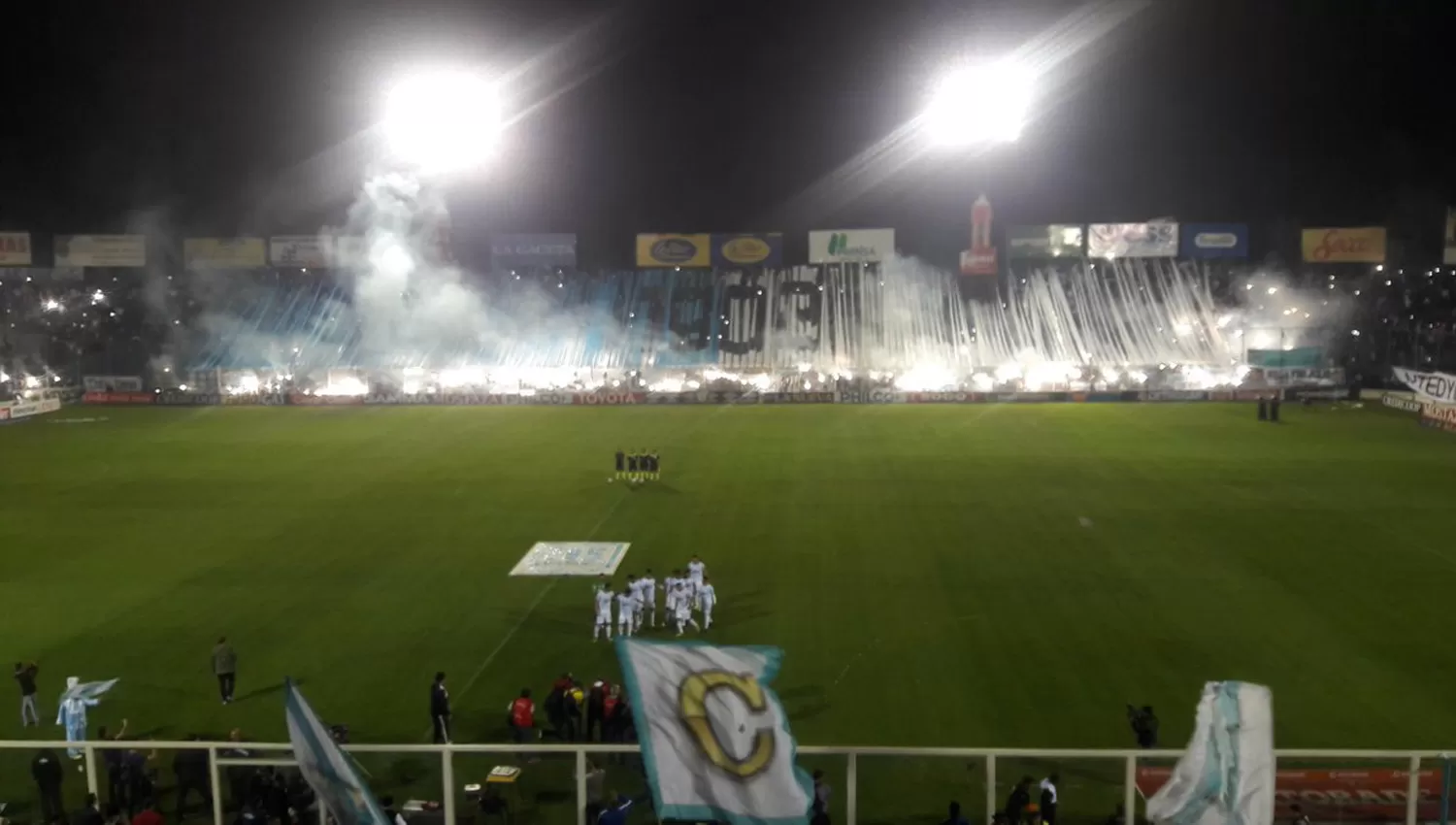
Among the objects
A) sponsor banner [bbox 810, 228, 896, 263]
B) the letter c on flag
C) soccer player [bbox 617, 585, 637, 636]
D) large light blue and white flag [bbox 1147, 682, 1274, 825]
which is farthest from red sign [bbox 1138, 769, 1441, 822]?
sponsor banner [bbox 810, 228, 896, 263]

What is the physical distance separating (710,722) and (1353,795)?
7368mm

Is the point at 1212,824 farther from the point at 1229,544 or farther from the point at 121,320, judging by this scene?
the point at 121,320

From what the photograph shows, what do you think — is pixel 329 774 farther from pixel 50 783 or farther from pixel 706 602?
pixel 706 602

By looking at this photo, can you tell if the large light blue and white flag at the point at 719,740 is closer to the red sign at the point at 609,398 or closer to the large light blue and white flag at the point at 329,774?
the large light blue and white flag at the point at 329,774

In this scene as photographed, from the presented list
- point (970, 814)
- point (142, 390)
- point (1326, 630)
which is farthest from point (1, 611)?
point (142, 390)

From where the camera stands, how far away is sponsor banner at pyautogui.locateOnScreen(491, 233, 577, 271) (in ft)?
230

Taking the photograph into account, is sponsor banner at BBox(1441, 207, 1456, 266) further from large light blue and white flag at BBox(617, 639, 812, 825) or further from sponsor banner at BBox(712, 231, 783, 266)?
large light blue and white flag at BBox(617, 639, 812, 825)

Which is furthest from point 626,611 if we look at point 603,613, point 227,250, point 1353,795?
point 227,250

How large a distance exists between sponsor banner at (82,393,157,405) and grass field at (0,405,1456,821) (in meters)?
19.7

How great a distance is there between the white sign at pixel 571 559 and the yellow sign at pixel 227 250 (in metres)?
53.1

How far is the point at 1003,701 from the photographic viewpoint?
14.0 m

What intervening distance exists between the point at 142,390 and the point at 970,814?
194 feet

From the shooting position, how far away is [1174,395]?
52.8m

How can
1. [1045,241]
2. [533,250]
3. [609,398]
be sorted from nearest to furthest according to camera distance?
[609,398] → [1045,241] → [533,250]
